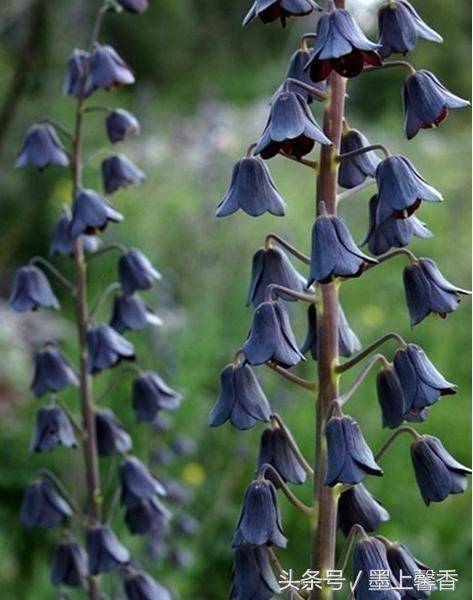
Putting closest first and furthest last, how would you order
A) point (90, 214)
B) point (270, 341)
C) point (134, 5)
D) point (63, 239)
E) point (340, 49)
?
point (340, 49) → point (270, 341) → point (90, 214) → point (134, 5) → point (63, 239)

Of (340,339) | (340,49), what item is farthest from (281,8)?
(340,339)

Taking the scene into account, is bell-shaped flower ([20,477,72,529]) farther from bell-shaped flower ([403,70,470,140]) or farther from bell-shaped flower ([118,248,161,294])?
bell-shaped flower ([403,70,470,140])

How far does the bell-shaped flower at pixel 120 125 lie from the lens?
8.86 feet

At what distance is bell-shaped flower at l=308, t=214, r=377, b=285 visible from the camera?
1.77 m

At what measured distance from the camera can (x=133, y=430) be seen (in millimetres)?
4246

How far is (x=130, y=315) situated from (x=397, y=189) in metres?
0.97

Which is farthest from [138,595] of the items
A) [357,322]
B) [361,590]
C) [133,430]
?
[357,322]

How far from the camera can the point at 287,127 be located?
1.76m

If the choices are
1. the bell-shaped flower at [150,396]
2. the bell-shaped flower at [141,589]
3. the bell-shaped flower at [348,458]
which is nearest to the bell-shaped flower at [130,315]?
the bell-shaped flower at [150,396]

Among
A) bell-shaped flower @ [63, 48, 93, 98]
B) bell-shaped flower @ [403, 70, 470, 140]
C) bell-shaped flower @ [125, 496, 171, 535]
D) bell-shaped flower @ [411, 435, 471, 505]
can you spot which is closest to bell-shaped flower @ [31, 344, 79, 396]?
bell-shaped flower @ [125, 496, 171, 535]

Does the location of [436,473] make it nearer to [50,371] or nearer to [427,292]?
[427,292]

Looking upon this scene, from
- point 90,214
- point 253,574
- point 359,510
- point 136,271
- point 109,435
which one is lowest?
point 253,574

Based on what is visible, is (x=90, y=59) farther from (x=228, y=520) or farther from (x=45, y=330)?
(x=45, y=330)

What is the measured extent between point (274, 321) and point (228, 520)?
2682 mm
